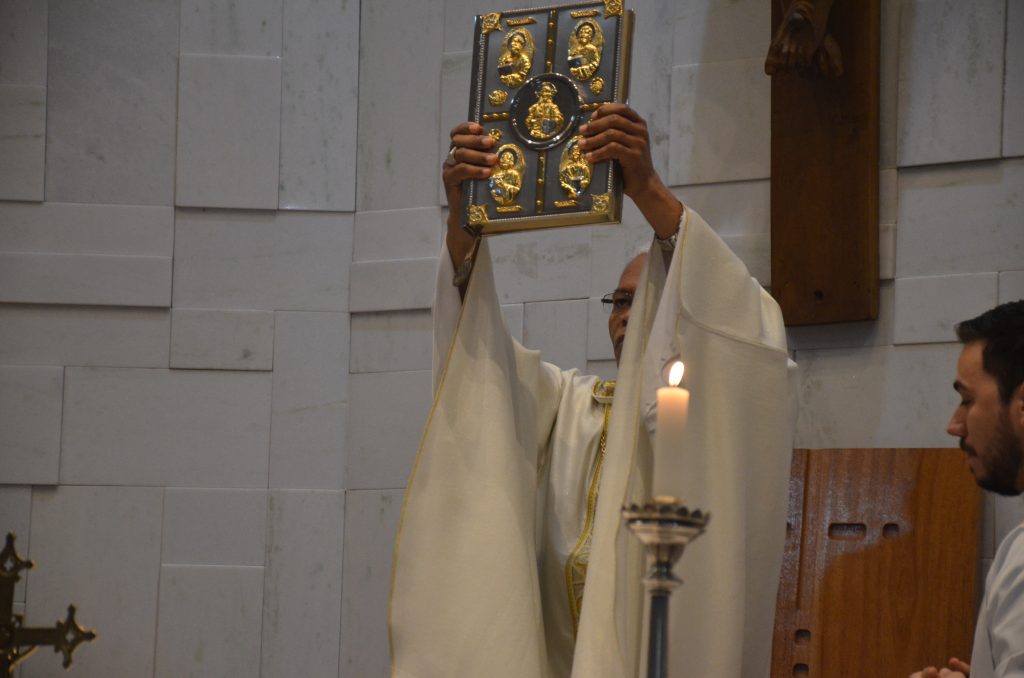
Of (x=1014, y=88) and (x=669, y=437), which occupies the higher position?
(x=1014, y=88)

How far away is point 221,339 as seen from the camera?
586 centimetres

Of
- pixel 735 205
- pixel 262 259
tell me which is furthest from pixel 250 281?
pixel 735 205

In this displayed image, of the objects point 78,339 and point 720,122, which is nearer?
point 720,122

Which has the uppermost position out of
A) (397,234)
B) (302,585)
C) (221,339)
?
(397,234)

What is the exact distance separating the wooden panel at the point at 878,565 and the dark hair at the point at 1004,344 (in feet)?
3.74

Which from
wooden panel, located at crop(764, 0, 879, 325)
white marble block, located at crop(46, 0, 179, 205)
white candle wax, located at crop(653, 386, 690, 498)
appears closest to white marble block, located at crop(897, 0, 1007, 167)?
wooden panel, located at crop(764, 0, 879, 325)

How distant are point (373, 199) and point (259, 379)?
0.85m

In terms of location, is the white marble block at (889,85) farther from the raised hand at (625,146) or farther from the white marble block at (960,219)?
the raised hand at (625,146)

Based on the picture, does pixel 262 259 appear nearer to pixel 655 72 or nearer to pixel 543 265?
pixel 543 265

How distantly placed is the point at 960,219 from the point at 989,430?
1.71m

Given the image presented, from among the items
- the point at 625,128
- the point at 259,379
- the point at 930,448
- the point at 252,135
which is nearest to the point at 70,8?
the point at 252,135

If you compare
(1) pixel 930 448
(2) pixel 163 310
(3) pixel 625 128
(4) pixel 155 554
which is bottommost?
(4) pixel 155 554

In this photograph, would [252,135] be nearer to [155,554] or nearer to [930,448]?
[155,554]

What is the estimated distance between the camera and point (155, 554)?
5.73m
